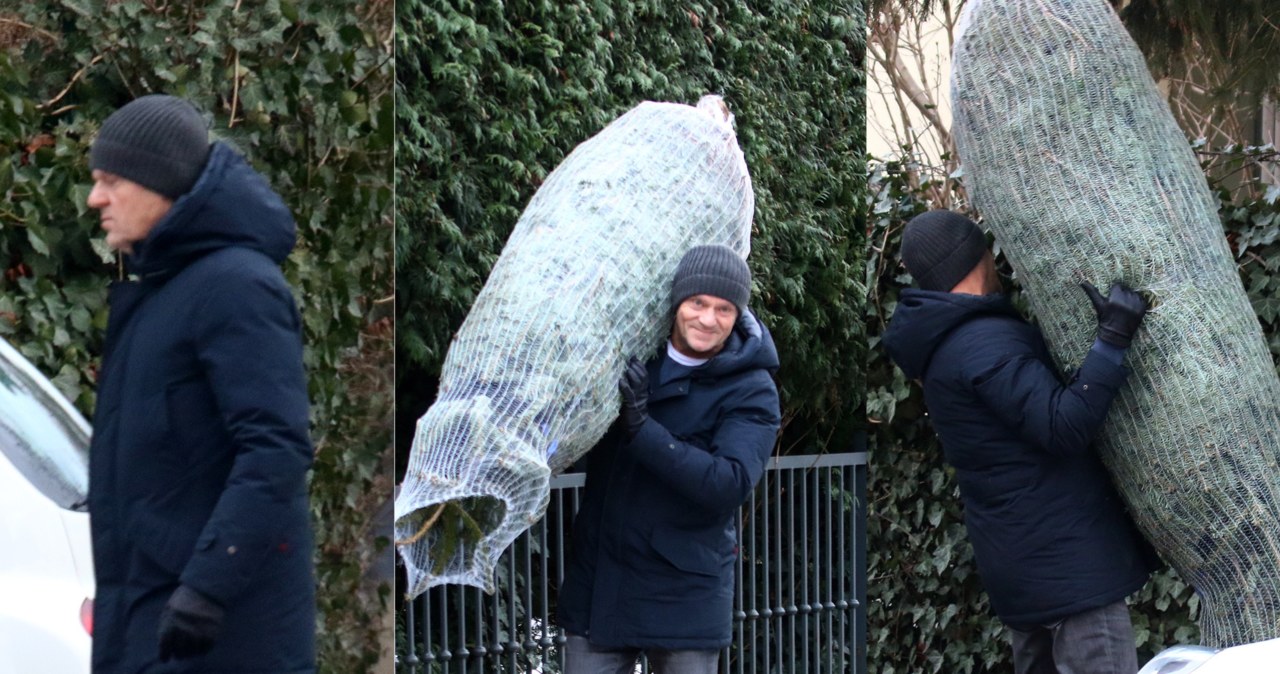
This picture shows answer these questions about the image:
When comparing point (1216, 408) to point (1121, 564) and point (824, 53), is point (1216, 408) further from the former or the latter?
point (824, 53)

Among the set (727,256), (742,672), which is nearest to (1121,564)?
(727,256)

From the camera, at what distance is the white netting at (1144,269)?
10.1 feet

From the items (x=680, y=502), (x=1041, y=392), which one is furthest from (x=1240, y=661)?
(x=680, y=502)

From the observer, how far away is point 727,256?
2959 mm

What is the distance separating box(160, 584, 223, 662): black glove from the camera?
184 centimetres

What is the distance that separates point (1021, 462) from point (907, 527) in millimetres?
1553

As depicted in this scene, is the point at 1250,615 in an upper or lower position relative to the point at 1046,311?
lower

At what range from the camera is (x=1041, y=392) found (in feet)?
10.1

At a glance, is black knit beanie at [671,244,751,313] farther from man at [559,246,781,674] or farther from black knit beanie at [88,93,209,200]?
black knit beanie at [88,93,209,200]

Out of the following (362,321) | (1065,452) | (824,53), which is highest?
(824,53)

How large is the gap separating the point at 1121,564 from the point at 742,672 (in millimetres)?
1667

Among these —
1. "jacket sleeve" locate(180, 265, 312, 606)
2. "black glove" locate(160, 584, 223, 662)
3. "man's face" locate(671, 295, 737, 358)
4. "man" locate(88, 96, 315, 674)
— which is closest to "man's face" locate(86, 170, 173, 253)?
"man" locate(88, 96, 315, 674)

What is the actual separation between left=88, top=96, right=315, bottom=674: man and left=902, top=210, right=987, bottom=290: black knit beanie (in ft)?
6.08

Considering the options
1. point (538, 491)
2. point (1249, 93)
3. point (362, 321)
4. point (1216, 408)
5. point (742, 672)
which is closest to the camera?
point (362, 321)
